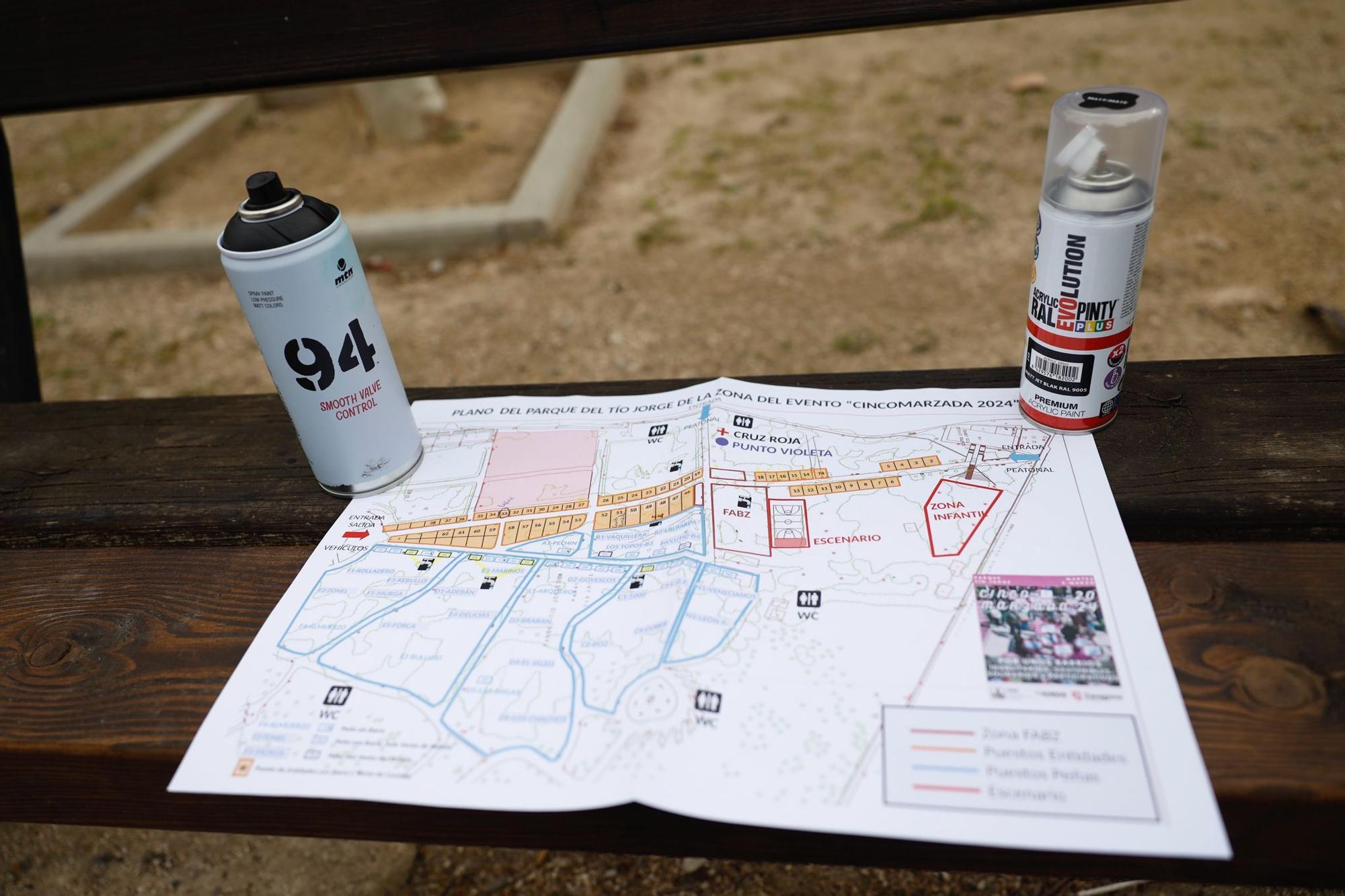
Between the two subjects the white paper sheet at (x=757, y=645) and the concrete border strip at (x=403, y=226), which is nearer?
the white paper sheet at (x=757, y=645)

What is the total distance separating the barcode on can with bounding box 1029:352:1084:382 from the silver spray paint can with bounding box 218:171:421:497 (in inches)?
24.8

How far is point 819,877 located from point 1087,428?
0.84 metres

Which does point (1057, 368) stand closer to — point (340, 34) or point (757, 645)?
point (757, 645)

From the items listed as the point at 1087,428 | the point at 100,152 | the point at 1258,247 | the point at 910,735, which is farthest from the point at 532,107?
the point at 910,735

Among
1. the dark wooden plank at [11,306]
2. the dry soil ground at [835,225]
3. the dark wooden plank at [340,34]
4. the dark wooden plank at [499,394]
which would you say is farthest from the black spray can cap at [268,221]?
the dry soil ground at [835,225]

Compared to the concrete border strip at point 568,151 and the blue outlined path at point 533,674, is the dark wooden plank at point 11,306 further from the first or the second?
the concrete border strip at point 568,151

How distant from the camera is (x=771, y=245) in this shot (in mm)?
2830

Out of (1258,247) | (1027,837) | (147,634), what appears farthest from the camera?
(1258,247)

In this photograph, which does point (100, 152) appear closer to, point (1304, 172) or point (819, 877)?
point (819, 877)

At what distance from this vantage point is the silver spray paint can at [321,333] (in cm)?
81

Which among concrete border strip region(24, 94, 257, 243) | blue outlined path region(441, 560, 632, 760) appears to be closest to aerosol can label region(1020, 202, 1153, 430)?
blue outlined path region(441, 560, 632, 760)

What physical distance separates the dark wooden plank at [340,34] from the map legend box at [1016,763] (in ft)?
2.52

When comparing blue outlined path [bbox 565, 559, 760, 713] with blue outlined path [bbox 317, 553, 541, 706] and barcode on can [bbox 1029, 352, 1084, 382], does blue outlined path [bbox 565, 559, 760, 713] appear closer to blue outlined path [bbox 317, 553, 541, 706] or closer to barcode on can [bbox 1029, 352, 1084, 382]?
blue outlined path [bbox 317, 553, 541, 706]

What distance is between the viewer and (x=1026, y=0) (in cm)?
102
